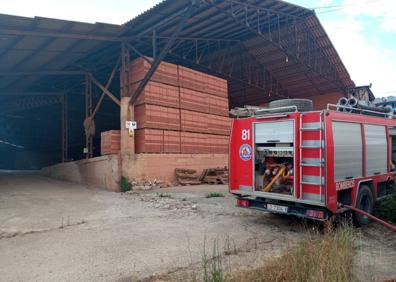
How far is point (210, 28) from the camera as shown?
15.9 metres

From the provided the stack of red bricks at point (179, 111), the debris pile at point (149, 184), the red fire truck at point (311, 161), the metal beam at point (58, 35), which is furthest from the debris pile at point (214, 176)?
the red fire truck at point (311, 161)

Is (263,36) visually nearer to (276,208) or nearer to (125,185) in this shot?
(125,185)

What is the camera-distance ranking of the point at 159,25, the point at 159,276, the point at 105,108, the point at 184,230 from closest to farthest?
the point at 159,276 < the point at 184,230 < the point at 159,25 < the point at 105,108

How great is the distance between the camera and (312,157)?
6.40 metres

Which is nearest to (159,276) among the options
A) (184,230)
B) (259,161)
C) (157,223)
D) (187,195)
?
(184,230)

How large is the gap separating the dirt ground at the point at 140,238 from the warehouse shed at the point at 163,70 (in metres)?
4.48

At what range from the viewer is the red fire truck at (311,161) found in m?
6.31

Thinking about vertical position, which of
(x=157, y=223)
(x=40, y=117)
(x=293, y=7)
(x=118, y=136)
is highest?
(x=293, y=7)

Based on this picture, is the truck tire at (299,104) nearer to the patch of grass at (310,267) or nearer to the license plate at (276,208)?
the license plate at (276,208)

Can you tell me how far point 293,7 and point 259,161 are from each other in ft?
37.5

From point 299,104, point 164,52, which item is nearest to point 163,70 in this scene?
point 164,52

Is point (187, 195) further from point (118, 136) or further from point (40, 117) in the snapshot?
point (40, 117)

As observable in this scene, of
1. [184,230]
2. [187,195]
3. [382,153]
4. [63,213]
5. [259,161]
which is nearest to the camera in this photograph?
[184,230]

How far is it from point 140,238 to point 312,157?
3732 millimetres
